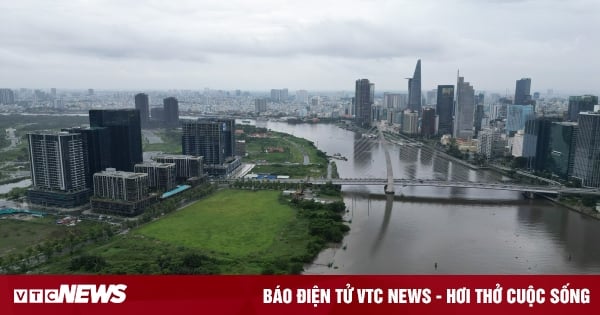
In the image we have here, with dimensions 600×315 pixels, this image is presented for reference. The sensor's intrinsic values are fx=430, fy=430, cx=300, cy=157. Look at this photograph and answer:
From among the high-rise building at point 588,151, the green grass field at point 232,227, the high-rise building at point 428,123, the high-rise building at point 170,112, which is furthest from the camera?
the high-rise building at point 170,112

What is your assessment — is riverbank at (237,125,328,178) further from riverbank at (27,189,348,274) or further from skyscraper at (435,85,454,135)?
skyscraper at (435,85,454,135)

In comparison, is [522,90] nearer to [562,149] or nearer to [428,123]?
[428,123]

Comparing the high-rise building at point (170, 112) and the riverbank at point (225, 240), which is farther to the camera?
the high-rise building at point (170, 112)

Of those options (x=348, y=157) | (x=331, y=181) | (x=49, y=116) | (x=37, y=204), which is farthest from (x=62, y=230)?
(x=49, y=116)

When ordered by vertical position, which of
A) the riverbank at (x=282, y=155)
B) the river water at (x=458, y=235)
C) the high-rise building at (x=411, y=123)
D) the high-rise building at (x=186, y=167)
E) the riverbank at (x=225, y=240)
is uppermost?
the high-rise building at (x=411, y=123)

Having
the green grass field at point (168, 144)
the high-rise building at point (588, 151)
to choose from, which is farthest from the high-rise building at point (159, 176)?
the high-rise building at point (588, 151)

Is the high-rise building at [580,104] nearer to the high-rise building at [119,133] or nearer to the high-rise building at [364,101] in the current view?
the high-rise building at [364,101]

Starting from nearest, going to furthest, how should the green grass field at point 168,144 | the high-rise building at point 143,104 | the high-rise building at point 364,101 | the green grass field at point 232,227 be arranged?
the green grass field at point 232,227 → the green grass field at point 168,144 → the high-rise building at point 143,104 → the high-rise building at point 364,101

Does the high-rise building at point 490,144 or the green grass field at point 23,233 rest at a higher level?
the high-rise building at point 490,144
